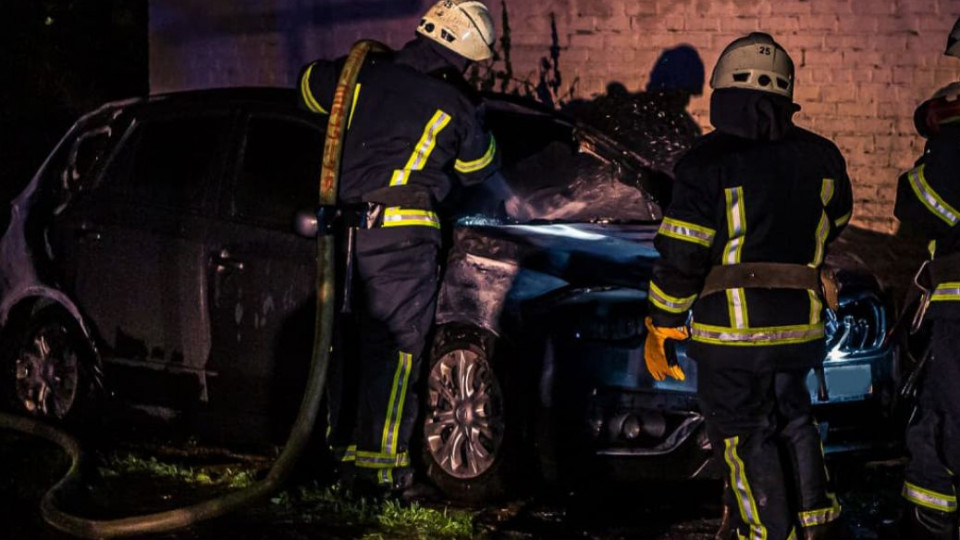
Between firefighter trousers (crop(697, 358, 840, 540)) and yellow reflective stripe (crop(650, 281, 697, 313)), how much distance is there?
21cm

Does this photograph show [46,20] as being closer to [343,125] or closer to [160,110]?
[160,110]

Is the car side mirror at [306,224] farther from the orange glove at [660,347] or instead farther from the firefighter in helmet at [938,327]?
the firefighter in helmet at [938,327]

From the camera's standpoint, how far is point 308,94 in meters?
6.48

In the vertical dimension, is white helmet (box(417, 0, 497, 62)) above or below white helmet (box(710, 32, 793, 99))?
above

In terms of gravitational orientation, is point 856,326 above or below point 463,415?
above

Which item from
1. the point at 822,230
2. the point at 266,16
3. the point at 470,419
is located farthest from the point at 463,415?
the point at 266,16

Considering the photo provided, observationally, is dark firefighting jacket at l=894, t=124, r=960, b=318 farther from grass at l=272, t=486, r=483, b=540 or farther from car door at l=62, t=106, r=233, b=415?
car door at l=62, t=106, r=233, b=415

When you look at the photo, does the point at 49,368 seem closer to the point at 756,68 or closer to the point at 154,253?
the point at 154,253

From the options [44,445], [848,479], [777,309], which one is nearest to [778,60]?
[777,309]

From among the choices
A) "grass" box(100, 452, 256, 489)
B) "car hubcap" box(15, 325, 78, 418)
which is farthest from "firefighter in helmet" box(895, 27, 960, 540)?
"car hubcap" box(15, 325, 78, 418)

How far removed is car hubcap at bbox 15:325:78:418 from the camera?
7605 mm

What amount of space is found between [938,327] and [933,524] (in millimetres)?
709

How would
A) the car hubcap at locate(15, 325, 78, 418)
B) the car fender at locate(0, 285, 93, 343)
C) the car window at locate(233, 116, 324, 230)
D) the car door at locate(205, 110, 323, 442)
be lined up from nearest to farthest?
the car door at locate(205, 110, 323, 442), the car window at locate(233, 116, 324, 230), the car fender at locate(0, 285, 93, 343), the car hubcap at locate(15, 325, 78, 418)

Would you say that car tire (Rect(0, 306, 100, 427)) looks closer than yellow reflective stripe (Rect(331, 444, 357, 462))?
No
